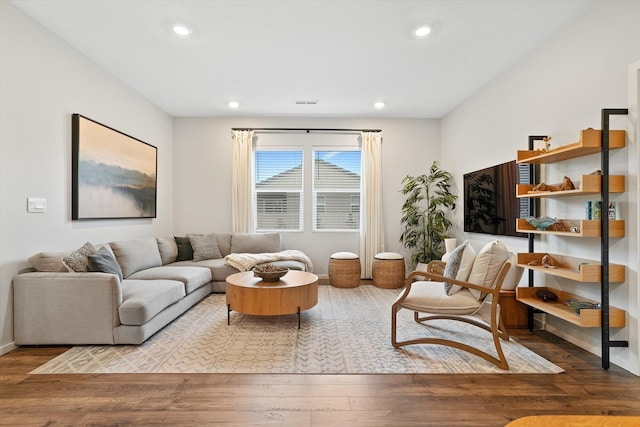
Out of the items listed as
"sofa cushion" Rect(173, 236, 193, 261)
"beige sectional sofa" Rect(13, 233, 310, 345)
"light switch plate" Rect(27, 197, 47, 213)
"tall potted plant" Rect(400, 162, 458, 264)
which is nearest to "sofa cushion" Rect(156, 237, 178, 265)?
"sofa cushion" Rect(173, 236, 193, 261)

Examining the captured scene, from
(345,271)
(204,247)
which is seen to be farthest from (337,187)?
(204,247)

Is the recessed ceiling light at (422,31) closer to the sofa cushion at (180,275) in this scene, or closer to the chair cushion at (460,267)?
the chair cushion at (460,267)

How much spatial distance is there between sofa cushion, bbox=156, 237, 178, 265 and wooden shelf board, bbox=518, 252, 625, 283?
13.9ft

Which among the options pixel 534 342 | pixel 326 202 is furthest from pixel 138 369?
pixel 326 202

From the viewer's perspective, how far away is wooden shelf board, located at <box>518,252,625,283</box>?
2311 mm

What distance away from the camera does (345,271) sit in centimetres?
500

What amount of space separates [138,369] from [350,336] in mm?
1718

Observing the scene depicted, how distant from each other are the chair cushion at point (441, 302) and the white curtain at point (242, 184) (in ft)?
11.1

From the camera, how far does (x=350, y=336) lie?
3.01 m

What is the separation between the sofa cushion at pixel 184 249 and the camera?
4.80 m

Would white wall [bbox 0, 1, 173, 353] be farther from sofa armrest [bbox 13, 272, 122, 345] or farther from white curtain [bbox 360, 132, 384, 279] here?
white curtain [bbox 360, 132, 384, 279]

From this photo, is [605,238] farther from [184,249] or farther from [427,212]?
[184,249]

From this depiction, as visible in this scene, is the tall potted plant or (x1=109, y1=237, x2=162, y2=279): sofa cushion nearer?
(x1=109, y1=237, x2=162, y2=279): sofa cushion

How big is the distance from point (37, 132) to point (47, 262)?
1.15 meters
